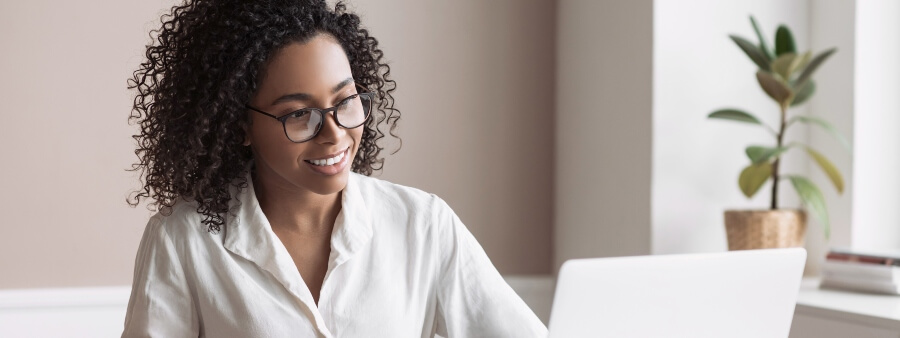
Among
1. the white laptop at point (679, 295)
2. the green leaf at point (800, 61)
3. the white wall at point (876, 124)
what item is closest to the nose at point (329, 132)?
the white laptop at point (679, 295)

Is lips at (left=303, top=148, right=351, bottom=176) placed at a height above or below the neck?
above

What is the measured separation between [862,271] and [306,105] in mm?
1680

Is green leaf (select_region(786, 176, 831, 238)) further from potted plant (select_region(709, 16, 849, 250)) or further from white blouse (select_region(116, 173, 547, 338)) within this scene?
white blouse (select_region(116, 173, 547, 338))

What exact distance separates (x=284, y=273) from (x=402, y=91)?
1420 millimetres

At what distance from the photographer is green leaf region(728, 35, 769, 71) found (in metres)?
2.57

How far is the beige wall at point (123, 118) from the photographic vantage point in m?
2.33

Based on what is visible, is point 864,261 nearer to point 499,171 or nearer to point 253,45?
point 499,171

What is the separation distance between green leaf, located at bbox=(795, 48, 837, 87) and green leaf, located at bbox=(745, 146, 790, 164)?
182 mm

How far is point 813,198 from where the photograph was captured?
8.54 ft

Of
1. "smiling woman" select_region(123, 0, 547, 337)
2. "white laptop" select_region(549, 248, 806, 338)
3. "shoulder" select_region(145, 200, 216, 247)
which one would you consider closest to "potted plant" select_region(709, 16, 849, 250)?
"smiling woman" select_region(123, 0, 547, 337)

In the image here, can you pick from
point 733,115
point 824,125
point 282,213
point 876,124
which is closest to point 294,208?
point 282,213

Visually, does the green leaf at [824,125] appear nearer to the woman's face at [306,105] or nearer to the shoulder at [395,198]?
the shoulder at [395,198]

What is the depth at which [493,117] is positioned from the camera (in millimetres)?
2902

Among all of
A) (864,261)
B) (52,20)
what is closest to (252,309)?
(52,20)
